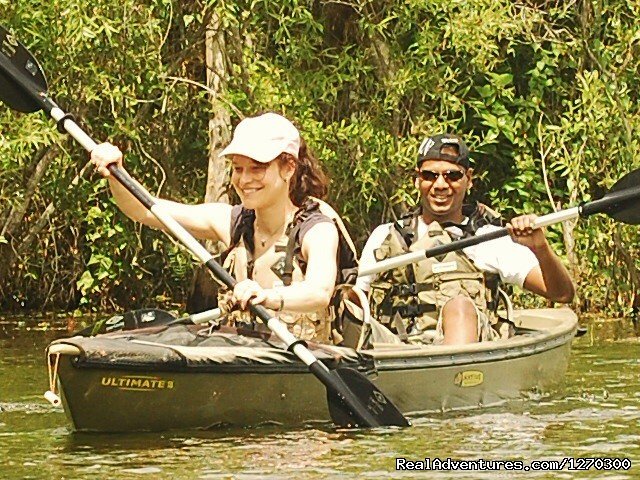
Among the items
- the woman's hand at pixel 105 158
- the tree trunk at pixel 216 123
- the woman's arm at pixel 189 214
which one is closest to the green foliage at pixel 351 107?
the tree trunk at pixel 216 123

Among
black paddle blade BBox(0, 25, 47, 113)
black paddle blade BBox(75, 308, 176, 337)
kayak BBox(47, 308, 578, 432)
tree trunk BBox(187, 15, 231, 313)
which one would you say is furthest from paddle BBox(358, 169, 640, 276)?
tree trunk BBox(187, 15, 231, 313)

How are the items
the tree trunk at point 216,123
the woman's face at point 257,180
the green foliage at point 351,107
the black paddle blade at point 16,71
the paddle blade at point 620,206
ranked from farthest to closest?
the tree trunk at point 216,123
the green foliage at point 351,107
the paddle blade at point 620,206
the black paddle blade at point 16,71
the woman's face at point 257,180

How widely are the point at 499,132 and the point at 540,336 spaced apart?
4193mm

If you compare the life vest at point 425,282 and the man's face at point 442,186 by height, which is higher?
the man's face at point 442,186

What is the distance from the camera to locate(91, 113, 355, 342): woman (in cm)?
716

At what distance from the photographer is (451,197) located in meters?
8.45

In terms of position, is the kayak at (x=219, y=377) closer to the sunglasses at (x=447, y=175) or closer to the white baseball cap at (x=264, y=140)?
the white baseball cap at (x=264, y=140)

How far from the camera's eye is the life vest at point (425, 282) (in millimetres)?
8430

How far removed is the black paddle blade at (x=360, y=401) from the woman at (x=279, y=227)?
277 mm

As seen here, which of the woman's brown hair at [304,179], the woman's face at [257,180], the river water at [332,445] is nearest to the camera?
the river water at [332,445]

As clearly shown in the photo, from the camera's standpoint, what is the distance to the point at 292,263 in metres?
7.35

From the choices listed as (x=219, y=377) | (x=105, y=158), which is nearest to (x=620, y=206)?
(x=219, y=377)

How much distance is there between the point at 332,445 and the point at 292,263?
2.52 ft

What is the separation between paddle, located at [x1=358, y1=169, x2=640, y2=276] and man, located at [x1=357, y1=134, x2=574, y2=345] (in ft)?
0.26
